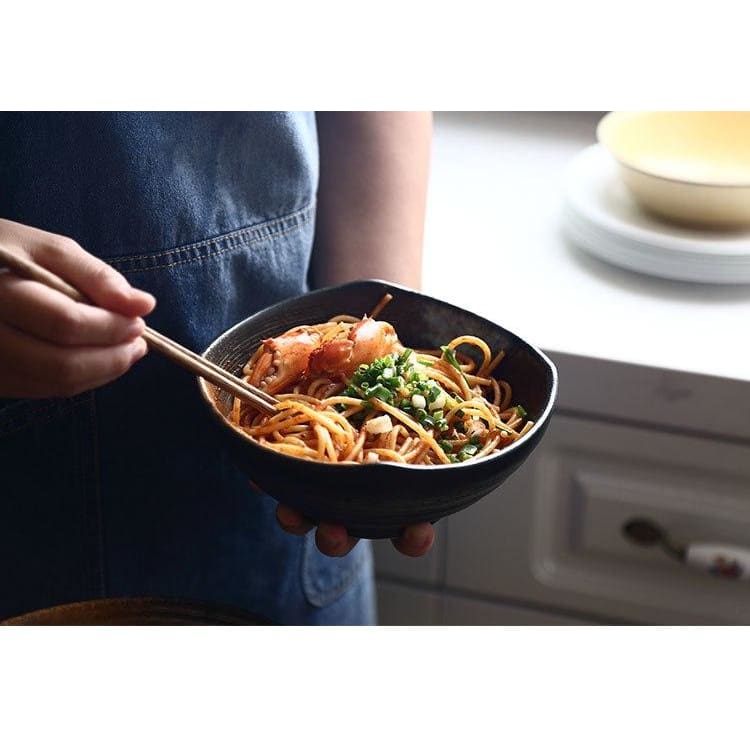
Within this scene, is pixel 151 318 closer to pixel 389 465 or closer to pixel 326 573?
pixel 389 465

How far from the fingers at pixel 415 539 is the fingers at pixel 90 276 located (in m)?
0.24

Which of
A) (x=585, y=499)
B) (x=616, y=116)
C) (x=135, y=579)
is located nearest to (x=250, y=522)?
(x=135, y=579)

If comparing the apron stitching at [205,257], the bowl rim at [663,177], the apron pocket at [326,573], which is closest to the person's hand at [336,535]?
the apron stitching at [205,257]

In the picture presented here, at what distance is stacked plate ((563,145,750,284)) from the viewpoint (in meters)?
1.09

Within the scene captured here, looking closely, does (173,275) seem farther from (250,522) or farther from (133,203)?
(250,522)

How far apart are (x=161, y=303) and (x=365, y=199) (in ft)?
0.81

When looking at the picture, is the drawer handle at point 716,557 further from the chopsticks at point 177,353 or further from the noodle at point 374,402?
the chopsticks at point 177,353

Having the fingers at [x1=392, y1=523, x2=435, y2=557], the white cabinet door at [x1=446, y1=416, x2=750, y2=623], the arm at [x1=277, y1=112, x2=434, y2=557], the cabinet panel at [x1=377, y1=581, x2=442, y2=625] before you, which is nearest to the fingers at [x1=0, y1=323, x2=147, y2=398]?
the fingers at [x1=392, y1=523, x2=435, y2=557]

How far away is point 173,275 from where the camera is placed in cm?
82

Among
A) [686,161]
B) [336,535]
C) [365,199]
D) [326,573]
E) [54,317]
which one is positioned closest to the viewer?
[54,317]

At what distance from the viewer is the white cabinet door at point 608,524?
1126 millimetres

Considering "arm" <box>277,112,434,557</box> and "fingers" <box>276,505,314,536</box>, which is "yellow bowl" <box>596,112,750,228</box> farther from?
"fingers" <box>276,505,314,536</box>

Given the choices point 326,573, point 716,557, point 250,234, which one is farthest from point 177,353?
point 716,557

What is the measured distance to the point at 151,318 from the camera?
0.83 metres
